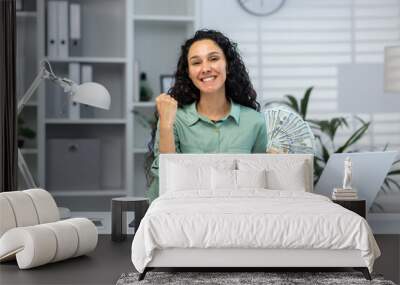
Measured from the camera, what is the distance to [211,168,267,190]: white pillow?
4.68 meters

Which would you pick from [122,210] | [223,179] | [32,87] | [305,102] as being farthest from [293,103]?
[32,87]

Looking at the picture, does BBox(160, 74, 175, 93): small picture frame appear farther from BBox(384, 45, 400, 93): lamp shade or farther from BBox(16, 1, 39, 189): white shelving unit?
BBox(384, 45, 400, 93): lamp shade

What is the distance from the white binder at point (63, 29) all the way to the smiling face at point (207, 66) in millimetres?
1485

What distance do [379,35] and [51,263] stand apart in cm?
392

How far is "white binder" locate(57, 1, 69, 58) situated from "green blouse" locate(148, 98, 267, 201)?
1561 mm

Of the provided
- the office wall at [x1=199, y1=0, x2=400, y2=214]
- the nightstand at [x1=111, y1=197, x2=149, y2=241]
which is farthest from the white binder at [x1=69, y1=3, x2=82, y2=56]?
the nightstand at [x1=111, y1=197, x2=149, y2=241]

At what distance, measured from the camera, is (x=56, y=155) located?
21.1ft

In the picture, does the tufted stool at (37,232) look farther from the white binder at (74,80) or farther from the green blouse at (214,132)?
the white binder at (74,80)

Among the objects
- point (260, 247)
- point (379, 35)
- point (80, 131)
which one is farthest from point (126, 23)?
point (260, 247)

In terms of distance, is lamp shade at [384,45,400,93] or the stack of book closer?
the stack of book

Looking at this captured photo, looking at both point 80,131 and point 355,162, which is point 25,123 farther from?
point 355,162

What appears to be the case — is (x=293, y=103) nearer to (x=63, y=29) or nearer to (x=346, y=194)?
(x=346, y=194)

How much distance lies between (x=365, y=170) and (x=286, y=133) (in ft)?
2.24

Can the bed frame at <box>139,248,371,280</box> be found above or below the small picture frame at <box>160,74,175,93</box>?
below
